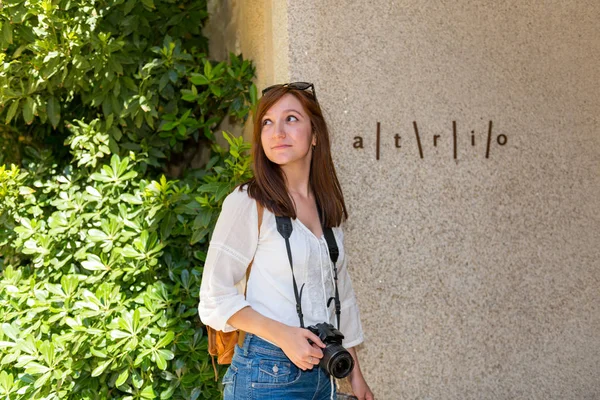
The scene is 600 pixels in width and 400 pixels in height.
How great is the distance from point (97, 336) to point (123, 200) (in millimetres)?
790

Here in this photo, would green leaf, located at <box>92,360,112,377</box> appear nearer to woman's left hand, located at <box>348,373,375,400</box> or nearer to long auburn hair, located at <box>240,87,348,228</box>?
woman's left hand, located at <box>348,373,375,400</box>

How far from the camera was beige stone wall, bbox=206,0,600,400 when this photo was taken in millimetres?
3670

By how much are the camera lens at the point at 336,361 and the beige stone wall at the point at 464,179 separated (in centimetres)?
131

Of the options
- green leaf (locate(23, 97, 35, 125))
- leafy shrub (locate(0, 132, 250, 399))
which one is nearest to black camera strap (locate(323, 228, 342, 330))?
leafy shrub (locate(0, 132, 250, 399))

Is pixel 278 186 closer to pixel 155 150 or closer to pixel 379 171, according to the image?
pixel 379 171

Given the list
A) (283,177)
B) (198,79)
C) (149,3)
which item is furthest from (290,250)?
(149,3)

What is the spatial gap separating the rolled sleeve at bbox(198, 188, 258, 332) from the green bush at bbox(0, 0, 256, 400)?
124 centimetres

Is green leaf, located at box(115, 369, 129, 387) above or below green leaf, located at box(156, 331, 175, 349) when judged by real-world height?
below

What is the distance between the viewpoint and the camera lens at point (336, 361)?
7.61 ft

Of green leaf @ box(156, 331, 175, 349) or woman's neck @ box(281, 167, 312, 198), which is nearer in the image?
woman's neck @ box(281, 167, 312, 198)

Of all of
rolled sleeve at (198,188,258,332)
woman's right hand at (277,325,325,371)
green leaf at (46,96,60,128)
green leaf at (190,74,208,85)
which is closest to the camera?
woman's right hand at (277,325,325,371)

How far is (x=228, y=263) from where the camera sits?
244 centimetres

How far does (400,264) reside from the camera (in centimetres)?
374

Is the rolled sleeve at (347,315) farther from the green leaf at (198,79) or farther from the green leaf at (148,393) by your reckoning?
the green leaf at (198,79)
